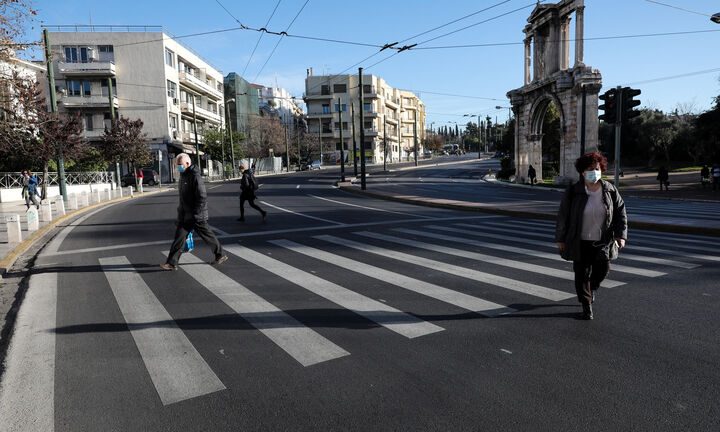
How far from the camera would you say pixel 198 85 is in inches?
2130

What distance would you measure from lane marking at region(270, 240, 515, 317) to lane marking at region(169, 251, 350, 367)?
1.25 meters

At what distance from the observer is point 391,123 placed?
98688 millimetres

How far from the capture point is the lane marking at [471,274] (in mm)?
5551

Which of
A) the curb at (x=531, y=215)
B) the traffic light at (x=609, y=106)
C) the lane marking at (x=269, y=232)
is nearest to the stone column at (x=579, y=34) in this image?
the curb at (x=531, y=215)

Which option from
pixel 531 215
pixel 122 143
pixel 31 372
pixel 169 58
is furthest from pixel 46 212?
pixel 169 58

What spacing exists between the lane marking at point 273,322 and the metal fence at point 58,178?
2695 centimetres

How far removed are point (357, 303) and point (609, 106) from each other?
39.8 feet

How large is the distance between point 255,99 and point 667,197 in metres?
71.6

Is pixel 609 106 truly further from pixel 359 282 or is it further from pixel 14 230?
pixel 14 230

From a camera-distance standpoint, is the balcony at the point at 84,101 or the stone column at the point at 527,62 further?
the balcony at the point at 84,101

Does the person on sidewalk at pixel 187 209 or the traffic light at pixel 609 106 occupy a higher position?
the traffic light at pixel 609 106

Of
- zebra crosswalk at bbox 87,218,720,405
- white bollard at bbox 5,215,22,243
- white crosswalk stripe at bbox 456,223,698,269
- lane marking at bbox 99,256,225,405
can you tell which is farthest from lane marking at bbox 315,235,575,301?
white bollard at bbox 5,215,22,243

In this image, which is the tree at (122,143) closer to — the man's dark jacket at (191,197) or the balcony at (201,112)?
the balcony at (201,112)

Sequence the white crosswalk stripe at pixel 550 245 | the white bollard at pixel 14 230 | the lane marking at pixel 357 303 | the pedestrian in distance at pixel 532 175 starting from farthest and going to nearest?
the pedestrian in distance at pixel 532 175 → the white bollard at pixel 14 230 → the white crosswalk stripe at pixel 550 245 → the lane marking at pixel 357 303
